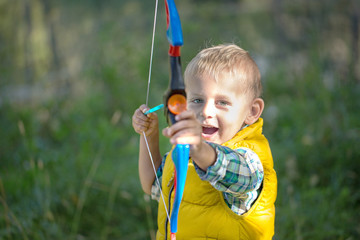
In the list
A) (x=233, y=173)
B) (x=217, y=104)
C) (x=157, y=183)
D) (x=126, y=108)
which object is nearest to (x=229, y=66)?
(x=217, y=104)

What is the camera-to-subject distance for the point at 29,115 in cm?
355

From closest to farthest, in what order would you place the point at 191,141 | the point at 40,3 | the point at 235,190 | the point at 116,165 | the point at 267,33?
the point at 191,141, the point at 235,190, the point at 116,165, the point at 40,3, the point at 267,33

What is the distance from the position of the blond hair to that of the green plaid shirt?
240 millimetres

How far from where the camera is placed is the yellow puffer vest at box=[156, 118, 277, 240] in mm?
1255

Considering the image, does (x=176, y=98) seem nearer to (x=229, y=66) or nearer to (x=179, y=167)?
(x=179, y=167)

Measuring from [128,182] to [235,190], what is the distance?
1749 mm

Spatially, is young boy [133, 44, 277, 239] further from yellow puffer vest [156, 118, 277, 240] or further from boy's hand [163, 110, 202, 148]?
boy's hand [163, 110, 202, 148]

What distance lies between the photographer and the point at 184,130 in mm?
932

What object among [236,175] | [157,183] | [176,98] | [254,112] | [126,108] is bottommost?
[126,108]

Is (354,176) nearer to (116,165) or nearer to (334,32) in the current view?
(116,165)

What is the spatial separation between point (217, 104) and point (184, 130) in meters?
0.38

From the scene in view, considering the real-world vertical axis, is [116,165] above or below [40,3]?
below

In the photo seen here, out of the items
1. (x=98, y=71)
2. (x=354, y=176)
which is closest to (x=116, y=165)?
(x=98, y=71)

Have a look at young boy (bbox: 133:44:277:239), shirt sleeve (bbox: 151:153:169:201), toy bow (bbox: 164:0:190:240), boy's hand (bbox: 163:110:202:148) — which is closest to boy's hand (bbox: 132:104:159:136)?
young boy (bbox: 133:44:277:239)
